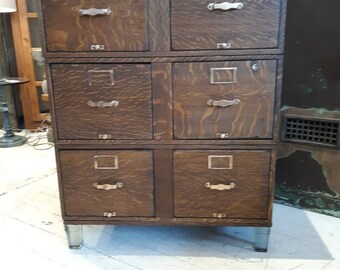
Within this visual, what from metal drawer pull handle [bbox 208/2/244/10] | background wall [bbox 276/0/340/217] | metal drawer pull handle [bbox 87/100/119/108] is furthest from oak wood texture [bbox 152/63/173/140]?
background wall [bbox 276/0/340/217]

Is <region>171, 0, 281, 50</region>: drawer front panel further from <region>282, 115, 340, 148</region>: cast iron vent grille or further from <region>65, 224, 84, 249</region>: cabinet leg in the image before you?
<region>65, 224, 84, 249</region>: cabinet leg

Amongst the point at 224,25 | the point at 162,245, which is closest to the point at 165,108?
the point at 224,25

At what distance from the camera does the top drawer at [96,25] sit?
118cm

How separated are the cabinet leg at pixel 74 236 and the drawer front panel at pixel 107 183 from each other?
0.27 ft

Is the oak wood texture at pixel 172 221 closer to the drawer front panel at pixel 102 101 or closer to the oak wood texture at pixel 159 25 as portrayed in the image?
the drawer front panel at pixel 102 101

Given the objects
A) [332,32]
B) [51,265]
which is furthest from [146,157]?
[332,32]

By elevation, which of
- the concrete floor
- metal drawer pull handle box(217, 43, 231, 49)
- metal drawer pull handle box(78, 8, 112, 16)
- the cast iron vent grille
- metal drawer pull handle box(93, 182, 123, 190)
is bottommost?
the concrete floor

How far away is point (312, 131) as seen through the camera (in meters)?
1.67

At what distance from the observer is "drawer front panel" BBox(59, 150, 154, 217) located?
133 cm

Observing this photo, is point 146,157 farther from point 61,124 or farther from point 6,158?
point 6,158

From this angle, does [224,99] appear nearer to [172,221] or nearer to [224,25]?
[224,25]

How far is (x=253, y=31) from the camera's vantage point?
3.86 ft

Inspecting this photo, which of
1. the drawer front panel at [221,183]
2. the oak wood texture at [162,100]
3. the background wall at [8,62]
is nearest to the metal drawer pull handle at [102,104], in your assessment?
the oak wood texture at [162,100]

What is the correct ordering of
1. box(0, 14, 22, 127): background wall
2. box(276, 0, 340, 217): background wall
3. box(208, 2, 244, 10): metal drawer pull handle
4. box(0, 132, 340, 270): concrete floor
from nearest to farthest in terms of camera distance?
1. box(208, 2, 244, 10): metal drawer pull handle
2. box(0, 132, 340, 270): concrete floor
3. box(276, 0, 340, 217): background wall
4. box(0, 14, 22, 127): background wall
